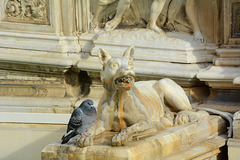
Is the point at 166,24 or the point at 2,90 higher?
the point at 166,24

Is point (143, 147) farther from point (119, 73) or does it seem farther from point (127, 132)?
point (119, 73)

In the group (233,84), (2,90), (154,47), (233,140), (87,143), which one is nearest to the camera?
(87,143)

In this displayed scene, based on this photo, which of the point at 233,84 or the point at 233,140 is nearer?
the point at 233,140

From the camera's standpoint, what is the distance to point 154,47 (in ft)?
26.5

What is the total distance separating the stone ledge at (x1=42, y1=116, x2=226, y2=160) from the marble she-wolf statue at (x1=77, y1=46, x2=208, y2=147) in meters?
0.08

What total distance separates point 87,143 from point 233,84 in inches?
95.2

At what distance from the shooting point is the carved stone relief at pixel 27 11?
27.8 ft

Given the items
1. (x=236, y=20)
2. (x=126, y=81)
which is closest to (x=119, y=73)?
(x=126, y=81)

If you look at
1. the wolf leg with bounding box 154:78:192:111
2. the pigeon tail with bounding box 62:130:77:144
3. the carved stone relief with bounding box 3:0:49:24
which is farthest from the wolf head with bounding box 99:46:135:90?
the carved stone relief with bounding box 3:0:49:24

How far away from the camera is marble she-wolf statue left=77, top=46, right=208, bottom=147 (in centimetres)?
591

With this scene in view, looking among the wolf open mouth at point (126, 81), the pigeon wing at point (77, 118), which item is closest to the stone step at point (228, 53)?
the wolf open mouth at point (126, 81)

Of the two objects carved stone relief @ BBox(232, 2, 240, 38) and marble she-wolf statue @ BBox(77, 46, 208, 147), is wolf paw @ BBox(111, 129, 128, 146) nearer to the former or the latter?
marble she-wolf statue @ BBox(77, 46, 208, 147)

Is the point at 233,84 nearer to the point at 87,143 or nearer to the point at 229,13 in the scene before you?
the point at 229,13

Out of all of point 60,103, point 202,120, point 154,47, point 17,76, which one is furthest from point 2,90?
point 202,120
